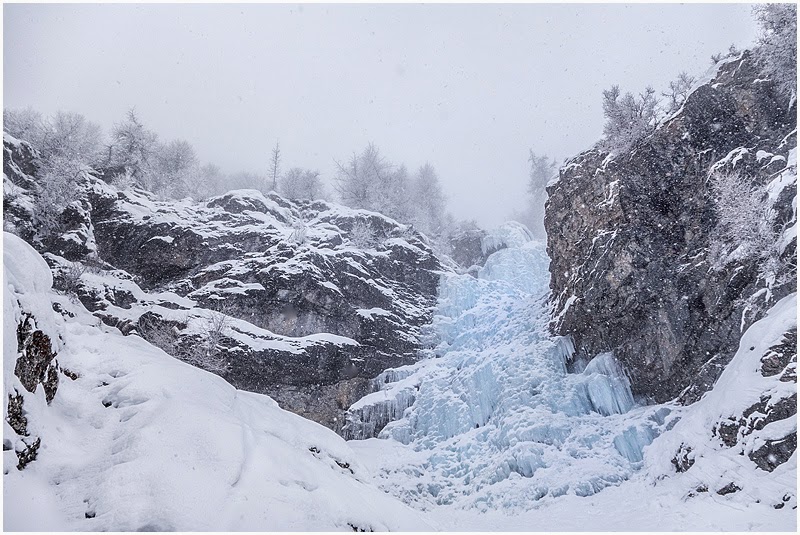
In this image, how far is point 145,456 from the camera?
496 cm

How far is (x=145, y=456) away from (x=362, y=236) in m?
22.2

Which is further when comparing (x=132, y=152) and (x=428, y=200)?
(x=428, y=200)

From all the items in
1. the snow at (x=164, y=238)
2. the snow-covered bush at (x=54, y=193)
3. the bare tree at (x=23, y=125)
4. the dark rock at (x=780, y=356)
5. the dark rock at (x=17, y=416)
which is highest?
the bare tree at (x=23, y=125)

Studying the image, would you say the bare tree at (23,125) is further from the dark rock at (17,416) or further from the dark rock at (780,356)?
the dark rock at (780,356)

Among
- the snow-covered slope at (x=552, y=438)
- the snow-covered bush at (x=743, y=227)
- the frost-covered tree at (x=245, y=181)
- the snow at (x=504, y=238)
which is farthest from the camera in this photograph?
the frost-covered tree at (x=245, y=181)

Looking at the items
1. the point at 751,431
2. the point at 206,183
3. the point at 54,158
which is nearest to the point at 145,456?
the point at 751,431

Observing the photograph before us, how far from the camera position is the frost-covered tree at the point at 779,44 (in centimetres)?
1373

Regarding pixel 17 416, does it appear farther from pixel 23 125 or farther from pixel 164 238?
pixel 23 125

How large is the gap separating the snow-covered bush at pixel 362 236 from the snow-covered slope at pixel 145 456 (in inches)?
766

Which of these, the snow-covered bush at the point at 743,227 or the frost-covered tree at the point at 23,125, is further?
the frost-covered tree at the point at 23,125

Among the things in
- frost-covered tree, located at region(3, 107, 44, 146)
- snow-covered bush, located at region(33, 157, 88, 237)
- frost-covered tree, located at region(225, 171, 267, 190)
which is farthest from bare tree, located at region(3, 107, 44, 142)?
frost-covered tree, located at region(225, 171, 267, 190)

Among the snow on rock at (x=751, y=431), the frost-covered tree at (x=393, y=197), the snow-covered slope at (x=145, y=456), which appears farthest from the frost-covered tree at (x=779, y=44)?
the frost-covered tree at (x=393, y=197)

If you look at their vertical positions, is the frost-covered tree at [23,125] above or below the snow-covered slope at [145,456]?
above

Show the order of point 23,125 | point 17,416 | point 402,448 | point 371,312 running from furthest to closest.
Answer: point 23,125 < point 371,312 < point 402,448 < point 17,416
